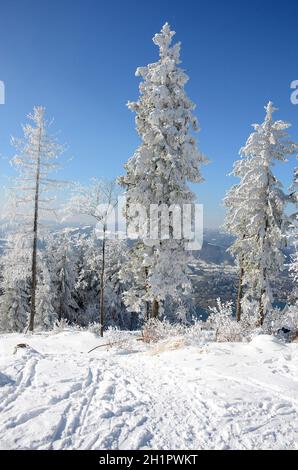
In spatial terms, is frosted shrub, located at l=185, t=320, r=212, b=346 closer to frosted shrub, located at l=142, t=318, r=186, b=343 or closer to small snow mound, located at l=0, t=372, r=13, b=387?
frosted shrub, located at l=142, t=318, r=186, b=343

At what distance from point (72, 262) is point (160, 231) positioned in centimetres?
2457

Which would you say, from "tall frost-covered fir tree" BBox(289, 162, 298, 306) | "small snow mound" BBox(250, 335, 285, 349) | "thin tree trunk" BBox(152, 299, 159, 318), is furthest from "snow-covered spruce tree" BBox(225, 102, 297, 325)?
"small snow mound" BBox(250, 335, 285, 349)

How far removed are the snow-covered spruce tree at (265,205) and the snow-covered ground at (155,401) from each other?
11.3 m

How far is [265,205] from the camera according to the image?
19797 mm

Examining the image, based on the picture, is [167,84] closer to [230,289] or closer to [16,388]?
[16,388]

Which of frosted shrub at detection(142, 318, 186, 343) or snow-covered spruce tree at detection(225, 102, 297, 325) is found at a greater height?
snow-covered spruce tree at detection(225, 102, 297, 325)

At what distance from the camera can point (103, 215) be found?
63.8 feet

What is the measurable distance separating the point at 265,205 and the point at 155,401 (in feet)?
52.8

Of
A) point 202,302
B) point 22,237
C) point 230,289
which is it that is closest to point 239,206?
point 22,237

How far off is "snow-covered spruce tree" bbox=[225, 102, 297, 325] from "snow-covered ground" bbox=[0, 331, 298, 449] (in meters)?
11.3

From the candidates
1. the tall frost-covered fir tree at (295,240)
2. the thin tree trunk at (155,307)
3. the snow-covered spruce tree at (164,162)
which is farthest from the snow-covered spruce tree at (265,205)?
the thin tree trunk at (155,307)

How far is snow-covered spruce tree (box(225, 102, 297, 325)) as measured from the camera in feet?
63.6

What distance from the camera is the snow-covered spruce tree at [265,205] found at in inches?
763

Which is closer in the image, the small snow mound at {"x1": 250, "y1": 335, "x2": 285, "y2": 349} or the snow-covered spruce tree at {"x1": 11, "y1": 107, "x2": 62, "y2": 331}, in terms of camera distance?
the small snow mound at {"x1": 250, "y1": 335, "x2": 285, "y2": 349}
